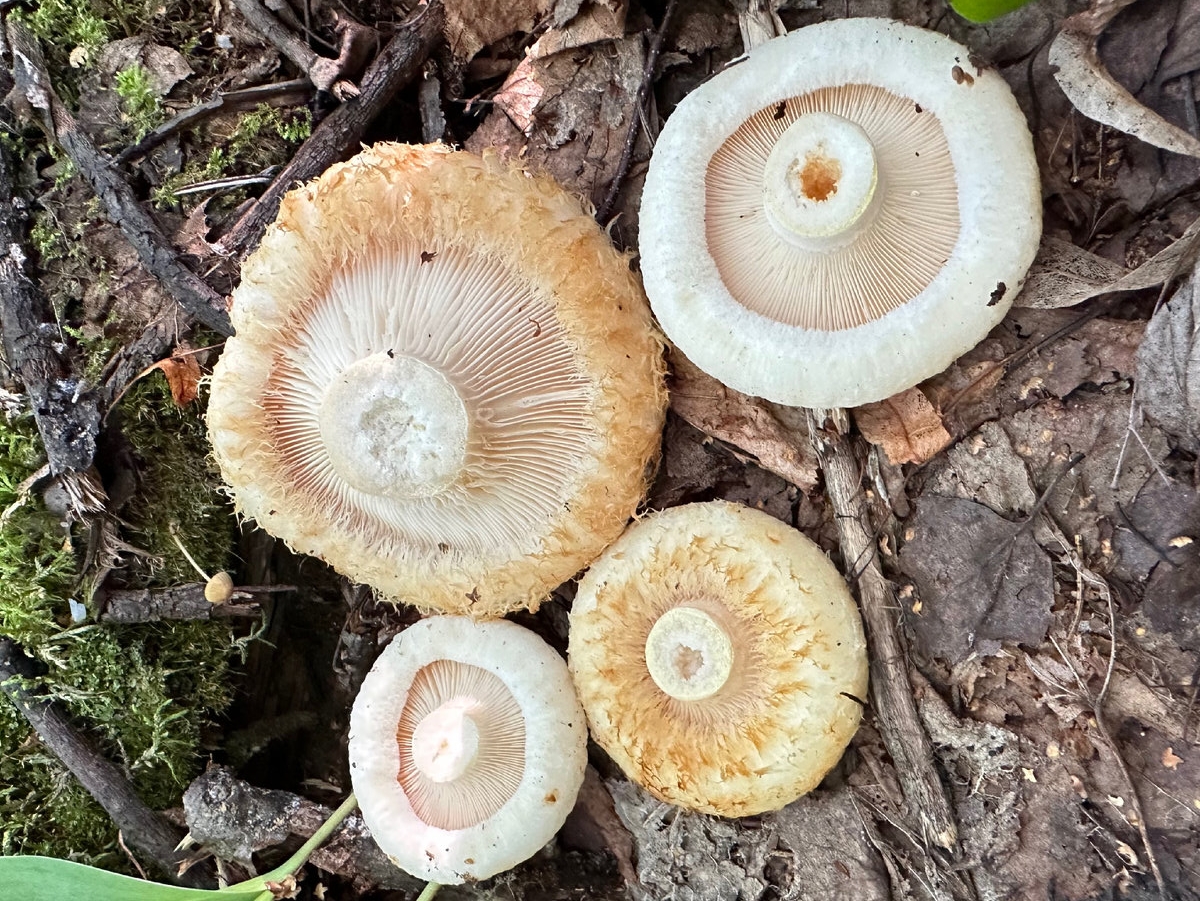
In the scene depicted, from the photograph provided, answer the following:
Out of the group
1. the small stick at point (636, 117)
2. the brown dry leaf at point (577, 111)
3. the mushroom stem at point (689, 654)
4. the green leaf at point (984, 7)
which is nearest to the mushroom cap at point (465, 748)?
the mushroom stem at point (689, 654)

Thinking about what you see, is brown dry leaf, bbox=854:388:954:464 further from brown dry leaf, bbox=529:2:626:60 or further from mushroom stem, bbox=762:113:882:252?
brown dry leaf, bbox=529:2:626:60

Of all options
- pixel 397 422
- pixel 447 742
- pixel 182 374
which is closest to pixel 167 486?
pixel 182 374

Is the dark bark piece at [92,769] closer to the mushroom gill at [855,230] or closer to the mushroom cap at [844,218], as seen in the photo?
the mushroom cap at [844,218]

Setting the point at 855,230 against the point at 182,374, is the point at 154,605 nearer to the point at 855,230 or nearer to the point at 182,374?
the point at 182,374

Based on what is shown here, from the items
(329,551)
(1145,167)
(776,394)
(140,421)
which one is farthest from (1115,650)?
(140,421)

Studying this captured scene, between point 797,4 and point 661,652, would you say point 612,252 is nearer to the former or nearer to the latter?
point 797,4
